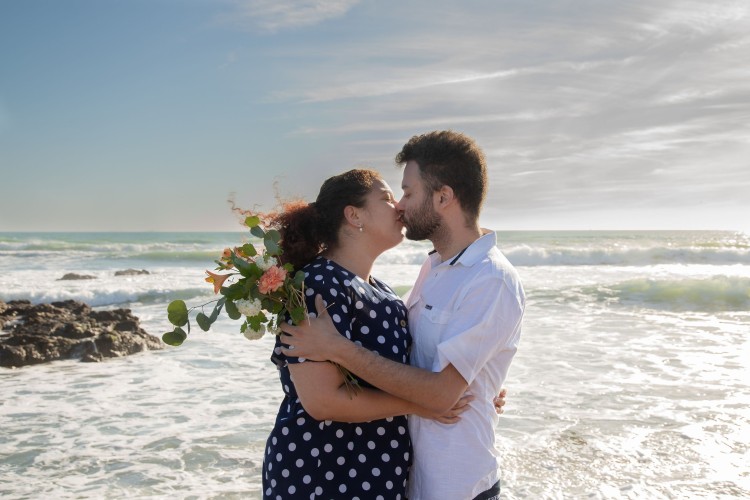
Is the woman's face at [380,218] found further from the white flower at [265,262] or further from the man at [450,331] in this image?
the white flower at [265,262]

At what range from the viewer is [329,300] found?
2.83m

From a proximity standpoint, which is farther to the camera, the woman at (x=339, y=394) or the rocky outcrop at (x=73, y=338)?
the rocky outcrop at (x=73, y=338)

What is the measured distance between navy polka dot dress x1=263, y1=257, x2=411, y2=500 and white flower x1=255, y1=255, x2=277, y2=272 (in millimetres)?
165

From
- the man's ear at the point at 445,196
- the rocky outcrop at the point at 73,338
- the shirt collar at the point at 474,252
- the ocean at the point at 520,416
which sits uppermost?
the man's ear at the point at 445,196

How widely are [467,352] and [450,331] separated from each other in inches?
4.5

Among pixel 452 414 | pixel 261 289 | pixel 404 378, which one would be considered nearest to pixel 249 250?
pixel 261 289

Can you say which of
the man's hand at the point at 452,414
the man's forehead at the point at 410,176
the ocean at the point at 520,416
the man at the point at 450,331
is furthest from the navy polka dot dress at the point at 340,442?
the ocean at the point at 520,416

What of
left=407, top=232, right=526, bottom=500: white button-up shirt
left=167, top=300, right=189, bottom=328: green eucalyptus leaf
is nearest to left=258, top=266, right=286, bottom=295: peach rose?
left=167, top=300, right=189, bottom=328: green eucalyptus leaf

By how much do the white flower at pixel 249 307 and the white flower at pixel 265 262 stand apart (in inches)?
5.0

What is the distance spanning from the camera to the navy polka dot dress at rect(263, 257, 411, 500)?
285 cm

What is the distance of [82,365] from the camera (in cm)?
1041

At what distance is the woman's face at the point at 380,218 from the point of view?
317 centimetres

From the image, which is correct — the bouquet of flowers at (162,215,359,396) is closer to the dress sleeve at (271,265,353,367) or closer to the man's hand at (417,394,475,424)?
the dress sleeve at (271,265,353,367)

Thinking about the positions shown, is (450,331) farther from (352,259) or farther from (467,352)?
(352,259)
